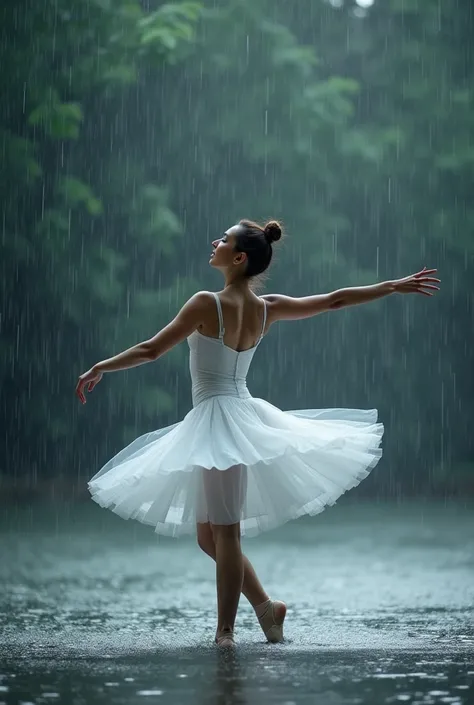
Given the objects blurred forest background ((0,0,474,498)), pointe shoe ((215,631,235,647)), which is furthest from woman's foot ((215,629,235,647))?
blurred forest background ((0,0,474,498))

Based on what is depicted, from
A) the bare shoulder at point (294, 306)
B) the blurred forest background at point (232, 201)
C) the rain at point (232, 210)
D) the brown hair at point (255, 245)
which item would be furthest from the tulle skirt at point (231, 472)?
the blurred forest background at point (232, 201)

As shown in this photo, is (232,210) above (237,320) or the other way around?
above

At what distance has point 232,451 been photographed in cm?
452

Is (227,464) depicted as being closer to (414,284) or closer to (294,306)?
(294,306)

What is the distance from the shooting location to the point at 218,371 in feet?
15.7

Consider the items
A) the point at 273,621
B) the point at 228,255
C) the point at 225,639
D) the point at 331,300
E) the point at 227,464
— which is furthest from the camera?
the point at 331,300

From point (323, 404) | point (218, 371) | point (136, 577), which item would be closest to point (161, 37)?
point (323, 404)

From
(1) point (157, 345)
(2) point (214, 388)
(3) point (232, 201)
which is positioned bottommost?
(2) point (214, 388)

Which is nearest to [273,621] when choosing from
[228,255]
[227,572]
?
[227,572]

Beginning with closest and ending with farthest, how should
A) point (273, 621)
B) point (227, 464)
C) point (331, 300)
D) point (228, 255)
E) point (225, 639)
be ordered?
point (227, 464)
point (225, 639)
point (273, 621)
point (228, 255)
point (331, 300)

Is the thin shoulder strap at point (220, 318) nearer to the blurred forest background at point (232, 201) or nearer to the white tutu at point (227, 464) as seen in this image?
the white tutu at point (227, 464)

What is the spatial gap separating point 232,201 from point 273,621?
16.5m

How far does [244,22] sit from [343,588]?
→ 14.9 meters

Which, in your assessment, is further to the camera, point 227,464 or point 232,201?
point 232,201
